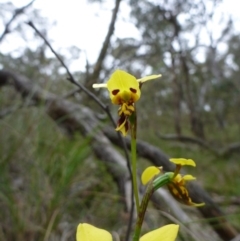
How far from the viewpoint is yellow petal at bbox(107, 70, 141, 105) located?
490 millimetres

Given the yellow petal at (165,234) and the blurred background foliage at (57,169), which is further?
the blurred background foliage at (57,169)

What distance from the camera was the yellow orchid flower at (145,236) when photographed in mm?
400

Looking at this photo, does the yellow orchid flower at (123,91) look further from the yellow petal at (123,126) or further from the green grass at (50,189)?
the green grass at (50,189)

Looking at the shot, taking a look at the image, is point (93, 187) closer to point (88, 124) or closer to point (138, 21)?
point (88, 124)

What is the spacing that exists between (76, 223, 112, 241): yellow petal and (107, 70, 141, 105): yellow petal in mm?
162

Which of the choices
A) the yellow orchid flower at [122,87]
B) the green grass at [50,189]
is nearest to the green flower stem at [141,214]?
the yellow orchid flower at [122,87]

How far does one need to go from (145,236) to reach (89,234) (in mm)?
59

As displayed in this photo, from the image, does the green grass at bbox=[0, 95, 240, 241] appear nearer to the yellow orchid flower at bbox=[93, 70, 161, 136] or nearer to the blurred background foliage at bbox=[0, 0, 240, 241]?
the blurred background foliage at bbox=[0, 0, 240, 241]

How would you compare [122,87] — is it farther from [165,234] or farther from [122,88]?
[165,234]

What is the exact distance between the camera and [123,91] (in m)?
0.50

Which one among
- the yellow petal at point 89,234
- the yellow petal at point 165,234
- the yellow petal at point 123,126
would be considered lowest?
the yellow petal at point 165,234

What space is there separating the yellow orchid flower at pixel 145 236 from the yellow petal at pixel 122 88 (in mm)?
164

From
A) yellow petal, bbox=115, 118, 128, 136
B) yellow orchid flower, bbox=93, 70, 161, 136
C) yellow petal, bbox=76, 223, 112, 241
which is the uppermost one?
yellow orchid flower, bbox=93, 70, 161, 136

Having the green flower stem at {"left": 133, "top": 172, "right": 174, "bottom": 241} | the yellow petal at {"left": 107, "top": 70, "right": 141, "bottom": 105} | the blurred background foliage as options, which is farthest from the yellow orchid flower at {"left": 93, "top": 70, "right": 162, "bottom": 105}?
the blurred background foliage
